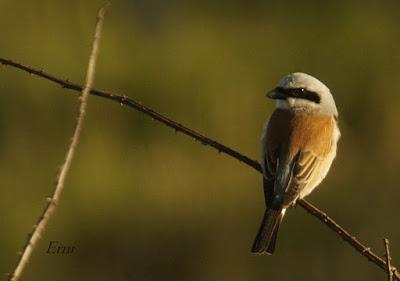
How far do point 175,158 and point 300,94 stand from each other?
4.00 m

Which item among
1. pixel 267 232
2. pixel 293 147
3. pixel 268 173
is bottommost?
pixel 267 232

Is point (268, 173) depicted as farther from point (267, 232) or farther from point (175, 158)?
point (175, 158)

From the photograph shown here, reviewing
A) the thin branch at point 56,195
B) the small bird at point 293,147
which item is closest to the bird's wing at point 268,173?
the small bird at point 293,147

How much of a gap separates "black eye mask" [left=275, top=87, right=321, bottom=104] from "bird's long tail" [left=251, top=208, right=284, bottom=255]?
0.57 meters

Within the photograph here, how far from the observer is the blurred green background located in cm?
775

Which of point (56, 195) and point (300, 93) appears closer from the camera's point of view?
point (56, 195)

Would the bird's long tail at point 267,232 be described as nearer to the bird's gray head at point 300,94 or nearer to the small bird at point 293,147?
the small bird at point 293,147

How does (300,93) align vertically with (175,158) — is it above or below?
above

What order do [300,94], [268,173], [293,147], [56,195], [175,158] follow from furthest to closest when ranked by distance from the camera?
[175,158], [300,94], [293,147], [268,173], [56,195]

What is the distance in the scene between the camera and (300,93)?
4.50 m

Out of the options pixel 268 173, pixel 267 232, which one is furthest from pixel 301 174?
pixel 267 232

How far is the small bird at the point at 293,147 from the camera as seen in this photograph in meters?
4.09

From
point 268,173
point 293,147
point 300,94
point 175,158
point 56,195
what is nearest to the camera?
point 56,195

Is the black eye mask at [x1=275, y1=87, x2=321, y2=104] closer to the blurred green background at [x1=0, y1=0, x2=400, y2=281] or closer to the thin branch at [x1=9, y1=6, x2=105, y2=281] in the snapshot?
the thin branch at [x1=9, y1=6, x2=105, y2=281]
